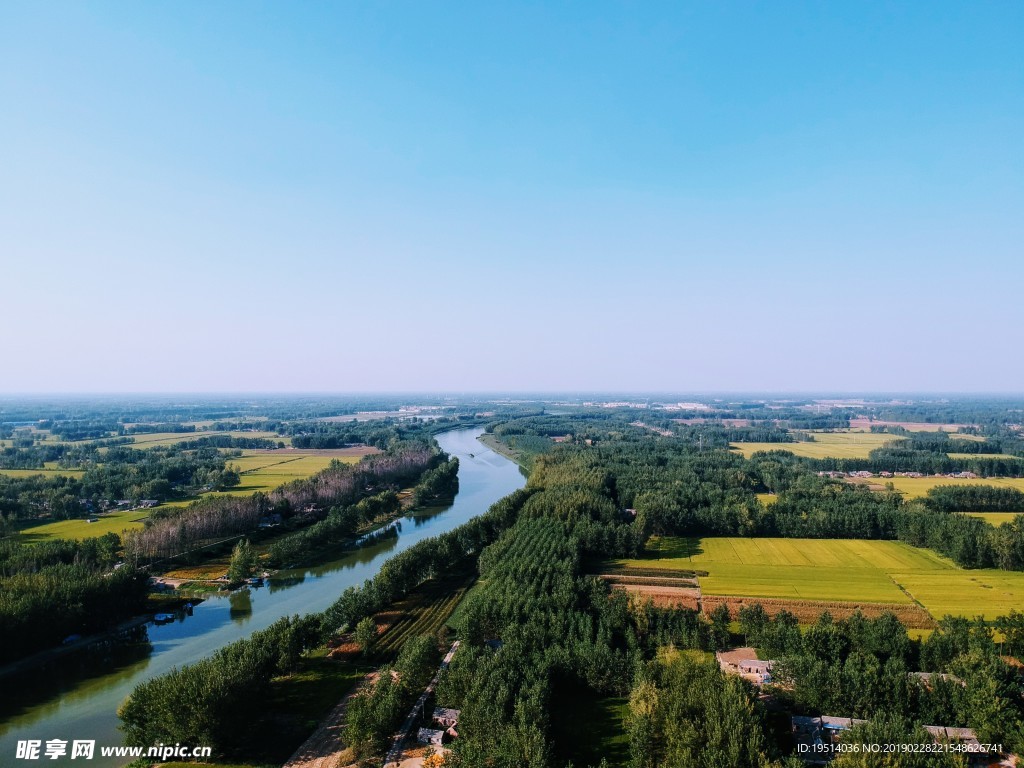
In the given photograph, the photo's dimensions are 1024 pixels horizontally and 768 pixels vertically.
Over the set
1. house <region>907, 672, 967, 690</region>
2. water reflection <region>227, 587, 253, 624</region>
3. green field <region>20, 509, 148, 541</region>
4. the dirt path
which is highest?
house <region>907, 672, 967, 690</region>

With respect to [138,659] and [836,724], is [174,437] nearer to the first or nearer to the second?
[138,659]

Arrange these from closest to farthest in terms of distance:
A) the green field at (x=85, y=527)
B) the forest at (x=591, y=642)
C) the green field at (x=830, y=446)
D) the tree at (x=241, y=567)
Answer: the forest at (x=591, y=642), the tree at (x=241, y=567), the green field at (x=85, y=527), the green field at (x=830, y=446)

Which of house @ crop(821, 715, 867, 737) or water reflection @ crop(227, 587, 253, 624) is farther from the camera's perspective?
water reflection @ crop(227, 587, 253, 624)

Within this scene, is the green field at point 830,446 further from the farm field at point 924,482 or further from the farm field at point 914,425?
the farm field at point 914,425

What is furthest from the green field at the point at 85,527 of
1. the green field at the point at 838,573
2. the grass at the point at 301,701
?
the green field at the point at 838,573

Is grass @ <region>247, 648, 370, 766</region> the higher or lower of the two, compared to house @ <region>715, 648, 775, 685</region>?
lower

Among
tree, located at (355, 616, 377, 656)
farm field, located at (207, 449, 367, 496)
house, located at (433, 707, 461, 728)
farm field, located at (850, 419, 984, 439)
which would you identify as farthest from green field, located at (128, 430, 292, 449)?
farm field, located at (850, 419, 984, 439)

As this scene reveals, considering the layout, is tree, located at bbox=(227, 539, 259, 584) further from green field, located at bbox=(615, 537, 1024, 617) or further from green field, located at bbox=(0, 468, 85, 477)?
green field, located at bbox=(0, 468, 85, 477)

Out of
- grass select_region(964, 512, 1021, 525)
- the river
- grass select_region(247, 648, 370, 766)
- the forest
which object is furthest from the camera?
grass select_region(964, 512, 1021, 525)
